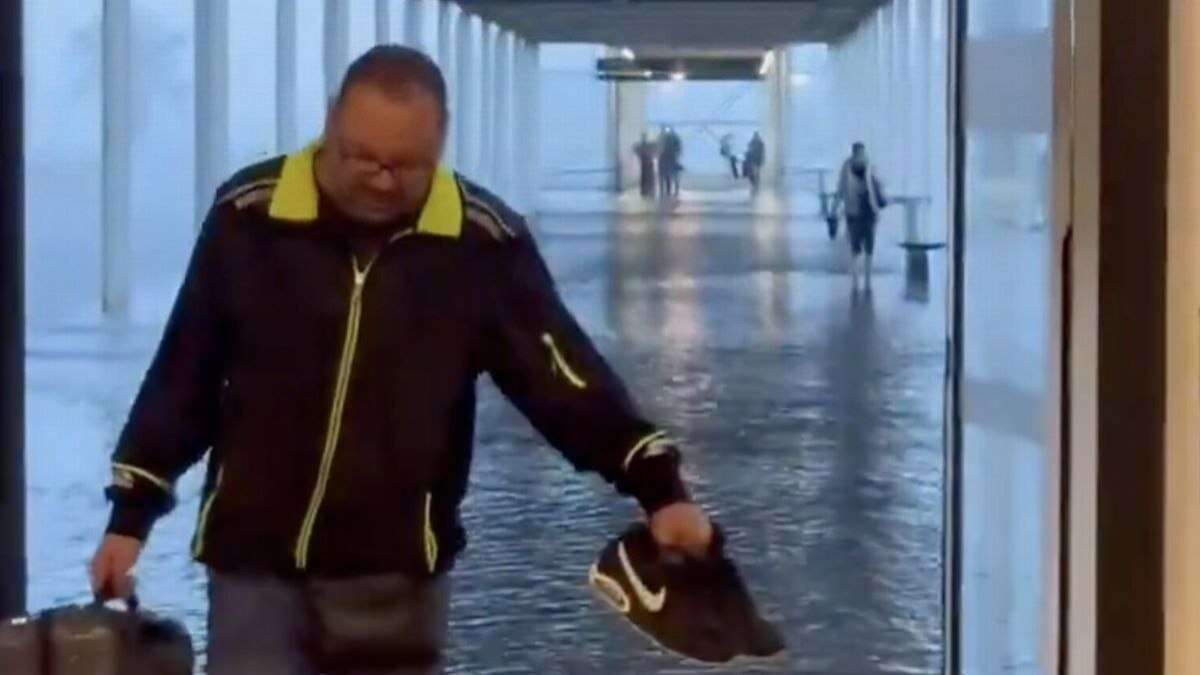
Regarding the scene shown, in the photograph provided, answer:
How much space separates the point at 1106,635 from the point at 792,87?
115ft

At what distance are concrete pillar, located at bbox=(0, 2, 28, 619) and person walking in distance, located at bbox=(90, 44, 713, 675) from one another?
54 cm

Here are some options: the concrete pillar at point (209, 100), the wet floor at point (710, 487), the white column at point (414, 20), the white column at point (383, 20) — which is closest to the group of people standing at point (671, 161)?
the white column at point (414, 20)

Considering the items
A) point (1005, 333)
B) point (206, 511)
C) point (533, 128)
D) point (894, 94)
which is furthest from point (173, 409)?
point (533, 128)

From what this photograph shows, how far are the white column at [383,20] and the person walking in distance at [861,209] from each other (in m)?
4.21

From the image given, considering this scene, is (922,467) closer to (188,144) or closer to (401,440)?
(401,440)

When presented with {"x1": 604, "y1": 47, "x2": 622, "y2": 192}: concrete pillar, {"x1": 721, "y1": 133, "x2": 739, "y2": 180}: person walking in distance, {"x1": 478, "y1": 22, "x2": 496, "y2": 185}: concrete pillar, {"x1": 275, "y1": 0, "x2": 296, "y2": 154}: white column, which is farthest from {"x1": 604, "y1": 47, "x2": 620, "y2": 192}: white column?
{"x1": 275, "y1": 0, "x2": 296, "y2": 154}: white column

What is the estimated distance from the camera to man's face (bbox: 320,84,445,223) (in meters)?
2.94

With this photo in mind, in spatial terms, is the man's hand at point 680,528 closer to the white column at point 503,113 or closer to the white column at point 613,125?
the white column at point 503,113

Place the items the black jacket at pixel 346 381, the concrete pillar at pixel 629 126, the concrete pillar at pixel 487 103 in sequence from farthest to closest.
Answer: the concrete pillar at pixel 629 126 < the concrete pillar at pixel 487 103 < the black jacket at pixel 346 381

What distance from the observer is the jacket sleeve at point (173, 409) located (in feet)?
10.1

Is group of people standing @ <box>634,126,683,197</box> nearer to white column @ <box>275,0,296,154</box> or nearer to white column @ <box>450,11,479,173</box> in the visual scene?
white column @ <box>450,11,479,173</box>

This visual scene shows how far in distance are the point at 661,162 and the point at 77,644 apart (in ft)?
113

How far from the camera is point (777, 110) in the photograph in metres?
37.3

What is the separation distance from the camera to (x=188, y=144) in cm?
1717
